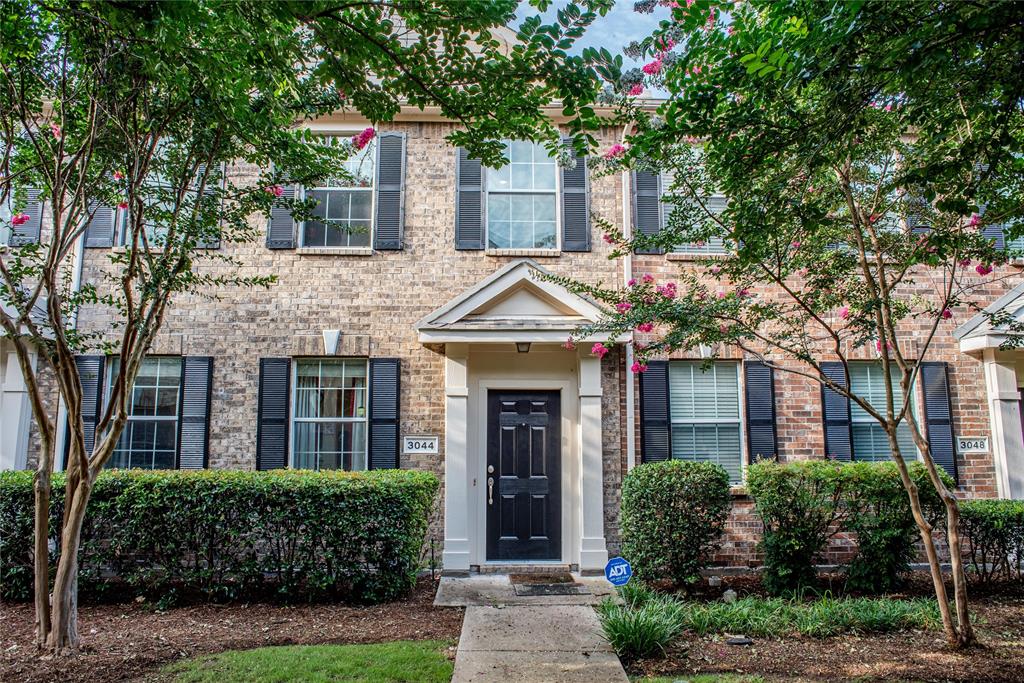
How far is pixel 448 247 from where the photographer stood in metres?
8.41

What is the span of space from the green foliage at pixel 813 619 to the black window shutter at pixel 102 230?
24.7 ft

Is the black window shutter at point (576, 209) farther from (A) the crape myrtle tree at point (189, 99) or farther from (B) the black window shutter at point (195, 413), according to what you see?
(B) the black window shutter at point (195, 413)

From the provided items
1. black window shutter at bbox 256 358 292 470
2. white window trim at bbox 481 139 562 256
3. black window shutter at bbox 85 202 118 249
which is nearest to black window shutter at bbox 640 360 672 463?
white window trim at bbox 481 139 562 256

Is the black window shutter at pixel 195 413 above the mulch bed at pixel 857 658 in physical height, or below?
above

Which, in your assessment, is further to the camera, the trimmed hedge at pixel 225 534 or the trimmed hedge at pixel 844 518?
the trimmed hedge at pixel 844 518

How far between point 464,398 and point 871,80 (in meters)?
5.44

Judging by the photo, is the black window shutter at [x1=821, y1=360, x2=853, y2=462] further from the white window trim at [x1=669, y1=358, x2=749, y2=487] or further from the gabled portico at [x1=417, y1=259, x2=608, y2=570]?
the gabled portico at [x1=417, y1=259, x2=608, y2=570]

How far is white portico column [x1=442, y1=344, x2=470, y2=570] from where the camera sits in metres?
7.70

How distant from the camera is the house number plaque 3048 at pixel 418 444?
800 centimetres

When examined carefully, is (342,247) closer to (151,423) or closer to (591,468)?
(151,423)

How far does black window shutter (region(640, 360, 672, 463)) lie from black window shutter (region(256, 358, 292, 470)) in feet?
13.5

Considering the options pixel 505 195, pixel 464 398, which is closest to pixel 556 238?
pixel 505 195

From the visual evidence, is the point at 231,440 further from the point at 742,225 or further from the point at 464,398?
the point at 742,225

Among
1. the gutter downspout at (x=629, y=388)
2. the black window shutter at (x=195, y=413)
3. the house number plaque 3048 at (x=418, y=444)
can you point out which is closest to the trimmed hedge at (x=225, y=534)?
the black window shutter at (x=195, y=413)
